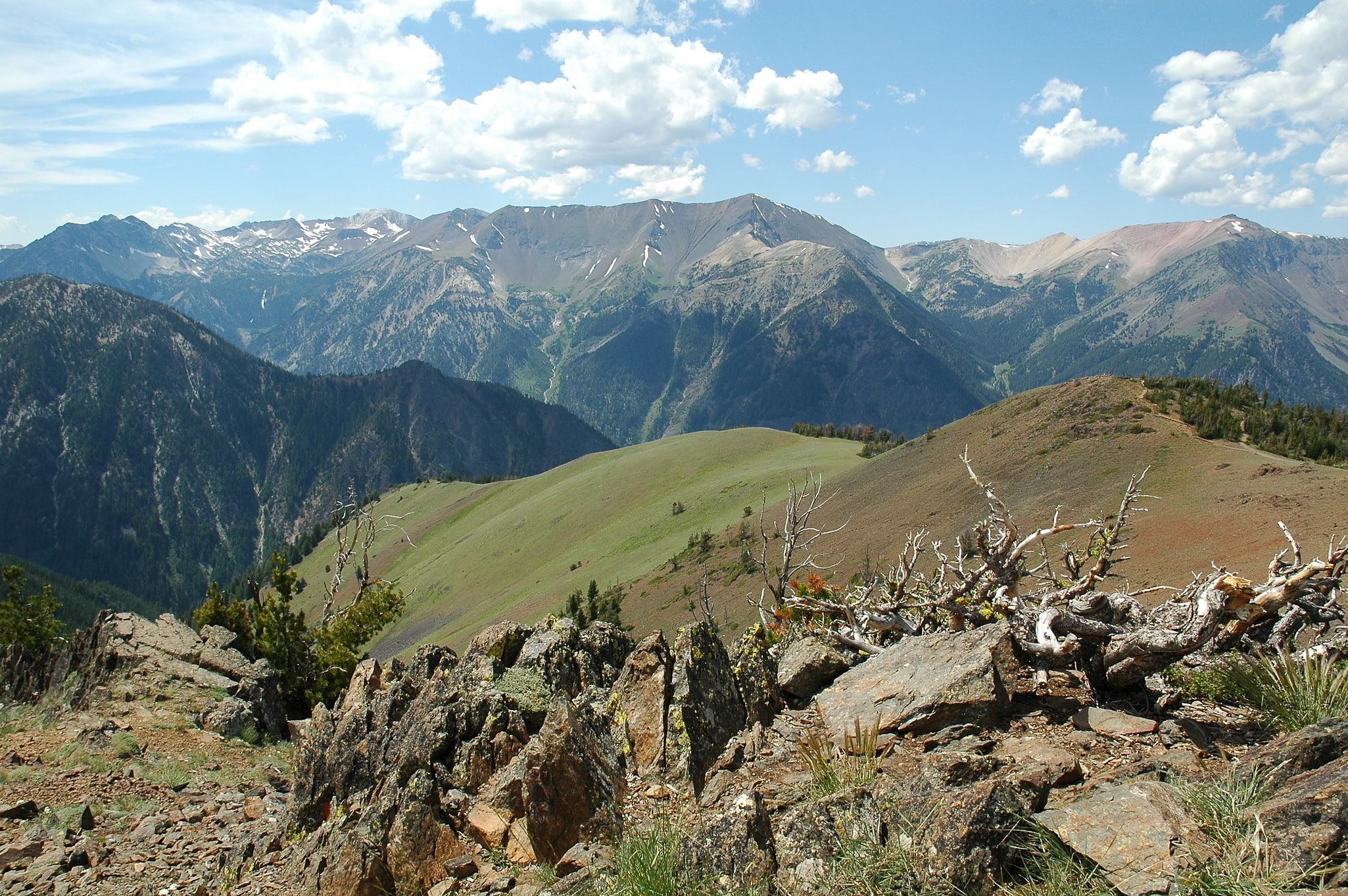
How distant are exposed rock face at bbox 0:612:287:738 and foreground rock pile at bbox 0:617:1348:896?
467 cm

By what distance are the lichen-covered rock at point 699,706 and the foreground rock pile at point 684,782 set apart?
28mm

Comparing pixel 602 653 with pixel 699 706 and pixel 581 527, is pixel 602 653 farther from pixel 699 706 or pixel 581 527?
pixel 581 527

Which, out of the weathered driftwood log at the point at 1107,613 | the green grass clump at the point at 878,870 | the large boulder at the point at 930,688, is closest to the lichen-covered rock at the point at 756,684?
the large boulder at the point at 930,688

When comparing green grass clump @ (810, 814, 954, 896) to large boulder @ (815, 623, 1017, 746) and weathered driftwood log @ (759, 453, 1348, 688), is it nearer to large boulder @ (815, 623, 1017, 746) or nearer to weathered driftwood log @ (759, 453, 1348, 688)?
large boulder @ (815, 623, 1017, 746)

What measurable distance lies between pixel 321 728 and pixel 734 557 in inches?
1934

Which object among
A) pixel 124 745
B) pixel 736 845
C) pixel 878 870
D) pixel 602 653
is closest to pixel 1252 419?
pixel 602 653

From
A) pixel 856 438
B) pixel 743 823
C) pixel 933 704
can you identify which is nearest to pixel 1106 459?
pixel 933 704

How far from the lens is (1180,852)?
14.8 feet

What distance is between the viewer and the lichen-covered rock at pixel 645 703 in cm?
816

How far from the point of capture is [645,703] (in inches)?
346

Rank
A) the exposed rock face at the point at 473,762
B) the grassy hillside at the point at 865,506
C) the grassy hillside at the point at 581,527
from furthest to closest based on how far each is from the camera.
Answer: the grassy hillside at the point at 581,527, the grassy hillside at the point at 865,506, the exposed rock face at the point at 473,762

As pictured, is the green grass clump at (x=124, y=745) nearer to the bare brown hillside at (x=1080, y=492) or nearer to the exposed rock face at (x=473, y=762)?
the exposed rock face at (x=473, y=762)

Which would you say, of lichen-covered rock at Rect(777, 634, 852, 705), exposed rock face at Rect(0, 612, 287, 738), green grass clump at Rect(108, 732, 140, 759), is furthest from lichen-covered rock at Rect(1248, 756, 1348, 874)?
Result: exposed rock face at Rect(0, 612, 287, 738)

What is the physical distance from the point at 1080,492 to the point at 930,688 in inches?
1632
